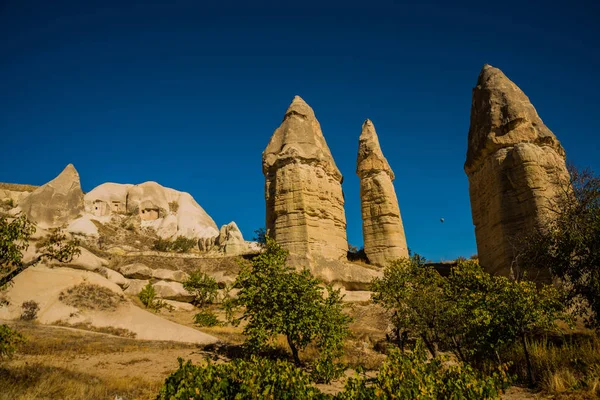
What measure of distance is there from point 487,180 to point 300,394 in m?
20.6

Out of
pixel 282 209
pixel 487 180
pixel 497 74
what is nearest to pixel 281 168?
pixel 282 209

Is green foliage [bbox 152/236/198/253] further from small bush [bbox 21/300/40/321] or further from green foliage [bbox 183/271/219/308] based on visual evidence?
small bush [bbox 21/300/40/321]

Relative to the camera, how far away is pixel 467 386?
4566mm

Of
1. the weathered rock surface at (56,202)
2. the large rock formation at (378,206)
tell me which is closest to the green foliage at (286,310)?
the large rock formation at (378,206)

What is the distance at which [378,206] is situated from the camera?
27641mm

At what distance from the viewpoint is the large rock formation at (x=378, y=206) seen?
87.0 feet

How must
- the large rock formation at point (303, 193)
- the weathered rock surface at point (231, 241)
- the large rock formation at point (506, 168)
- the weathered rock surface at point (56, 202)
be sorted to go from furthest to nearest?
1. the weathered rock surface at point (231, 241)
2. the weathered rock surface at point (56, 202)
3. the large rock formation at point (303, 193)
4. the large rock formation at point (506, 168)

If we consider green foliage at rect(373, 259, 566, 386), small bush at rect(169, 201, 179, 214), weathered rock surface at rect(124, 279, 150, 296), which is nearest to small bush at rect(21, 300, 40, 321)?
weathered rock surface at rect(124, 279, 150, 296)

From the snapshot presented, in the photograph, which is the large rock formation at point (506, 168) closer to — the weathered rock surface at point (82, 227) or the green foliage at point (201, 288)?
the green foliage at point (201, 288)

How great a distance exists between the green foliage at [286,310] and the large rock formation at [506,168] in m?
10.6

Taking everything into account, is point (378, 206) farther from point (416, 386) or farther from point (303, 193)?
point (416, 386)

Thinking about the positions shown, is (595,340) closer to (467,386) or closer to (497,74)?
(467,386)

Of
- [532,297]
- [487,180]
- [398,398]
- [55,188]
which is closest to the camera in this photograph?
[398,398]

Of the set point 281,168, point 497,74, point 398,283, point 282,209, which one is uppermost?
point 497,74
